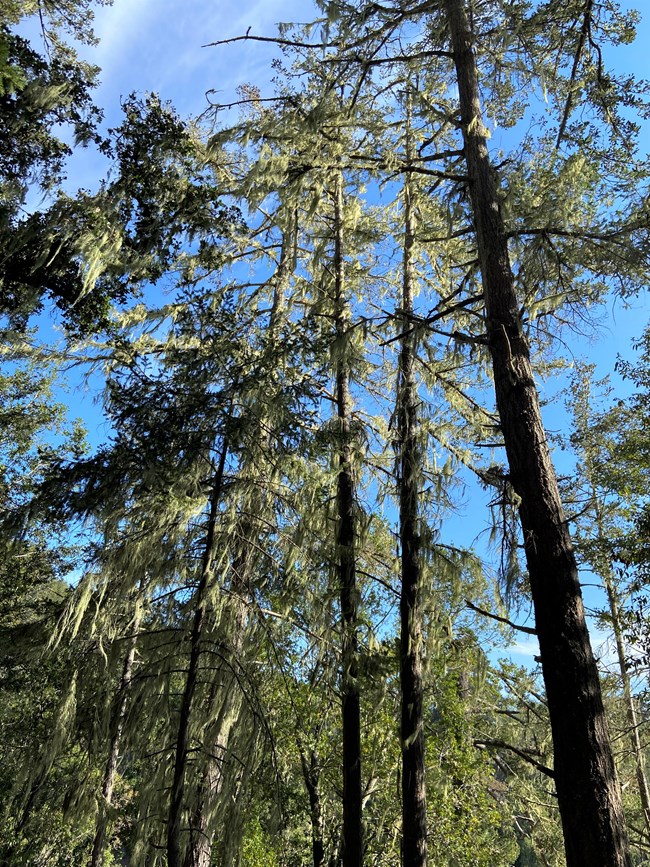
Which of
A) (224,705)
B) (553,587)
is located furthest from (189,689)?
(553,587)

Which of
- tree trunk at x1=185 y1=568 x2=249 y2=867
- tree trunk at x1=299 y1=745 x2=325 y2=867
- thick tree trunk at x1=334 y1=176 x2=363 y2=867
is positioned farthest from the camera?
tree trunk at x1=299 y1=745 x2=325 y2=867

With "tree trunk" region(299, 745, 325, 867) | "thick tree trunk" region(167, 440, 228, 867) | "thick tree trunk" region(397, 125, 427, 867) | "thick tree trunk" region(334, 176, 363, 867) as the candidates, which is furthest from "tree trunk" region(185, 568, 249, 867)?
"tree trunk" region(299, 745, 325, 867)

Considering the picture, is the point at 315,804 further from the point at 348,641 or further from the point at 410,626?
the point at 348,641

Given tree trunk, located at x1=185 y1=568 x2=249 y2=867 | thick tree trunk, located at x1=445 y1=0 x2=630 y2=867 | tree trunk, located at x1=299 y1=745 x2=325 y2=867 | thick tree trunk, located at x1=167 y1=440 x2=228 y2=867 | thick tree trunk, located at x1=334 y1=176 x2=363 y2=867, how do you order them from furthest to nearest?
1. tree trunk, located at x1=299 y1=745 x2=325 y2=867
2. thick tree trunk, located at x1=334 y1=176 x2=363 y2=867
3. tree trunk, located at x1=185 y1=568 x2=249 y2=867
4. thick tree trunk, located at x1=167 y1=440 x2=228 y2=867
5. thick tree trunk, located at x1=445 y1=0 x2=630 y2=867

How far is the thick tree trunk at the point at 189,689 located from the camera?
3263 mm

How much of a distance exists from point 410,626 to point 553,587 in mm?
3630

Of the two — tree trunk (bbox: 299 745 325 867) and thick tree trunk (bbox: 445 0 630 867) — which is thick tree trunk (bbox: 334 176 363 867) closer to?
thick tree trunk (bbox: 445 0 630 867)

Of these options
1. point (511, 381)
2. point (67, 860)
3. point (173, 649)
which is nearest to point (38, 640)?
point (173, 649)

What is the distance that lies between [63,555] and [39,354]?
5.75 m

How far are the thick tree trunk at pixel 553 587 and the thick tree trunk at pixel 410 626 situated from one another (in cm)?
138

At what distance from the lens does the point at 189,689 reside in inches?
139

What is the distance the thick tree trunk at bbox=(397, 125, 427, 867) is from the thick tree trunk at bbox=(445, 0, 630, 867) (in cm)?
138

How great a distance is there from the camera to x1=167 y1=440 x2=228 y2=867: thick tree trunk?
3263mm

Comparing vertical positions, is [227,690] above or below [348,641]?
below
